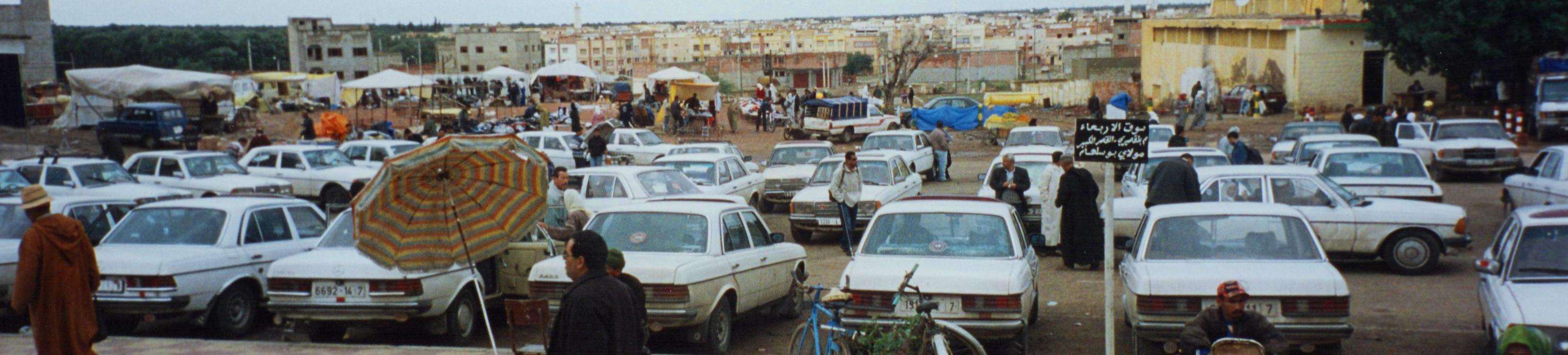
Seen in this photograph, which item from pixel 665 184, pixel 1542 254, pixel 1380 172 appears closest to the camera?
pixel 1542 254

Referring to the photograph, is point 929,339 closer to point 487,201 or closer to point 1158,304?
point 1158,304

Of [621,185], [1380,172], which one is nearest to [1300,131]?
[1380,172]

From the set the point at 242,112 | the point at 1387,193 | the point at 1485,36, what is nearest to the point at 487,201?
the point at 1387,193

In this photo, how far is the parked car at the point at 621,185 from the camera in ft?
51.3

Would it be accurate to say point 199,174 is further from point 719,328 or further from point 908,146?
point 719,328

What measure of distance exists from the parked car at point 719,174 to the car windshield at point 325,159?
21.0 ft

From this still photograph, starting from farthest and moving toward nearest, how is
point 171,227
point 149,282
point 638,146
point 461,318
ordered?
point 638,146, point 171,227, point 461,318, point 149,282

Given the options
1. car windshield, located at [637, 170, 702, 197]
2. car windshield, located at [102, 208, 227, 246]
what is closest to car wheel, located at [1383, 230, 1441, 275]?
car windshield, located at [637, 170, 702, 197]

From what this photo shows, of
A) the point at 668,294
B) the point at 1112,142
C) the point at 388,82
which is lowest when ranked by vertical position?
the point at 668,294

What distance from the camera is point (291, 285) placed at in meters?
9.62

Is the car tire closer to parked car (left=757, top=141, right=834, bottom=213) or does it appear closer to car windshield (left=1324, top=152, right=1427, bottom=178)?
parked car (left=757, top=141, right=834, bottom=213)

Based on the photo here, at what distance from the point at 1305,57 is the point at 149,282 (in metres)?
37.8

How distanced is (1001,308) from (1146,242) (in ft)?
4.86

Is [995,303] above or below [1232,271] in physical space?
below
